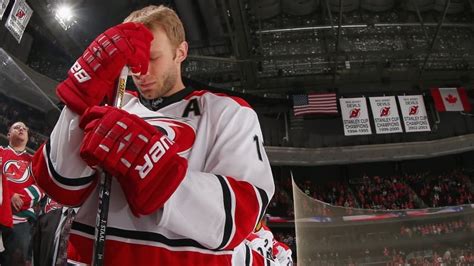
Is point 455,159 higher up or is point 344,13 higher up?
point 344,13

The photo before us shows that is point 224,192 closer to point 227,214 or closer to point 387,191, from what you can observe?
point 227,214

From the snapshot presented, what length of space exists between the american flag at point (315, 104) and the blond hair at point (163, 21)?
11.8 meters

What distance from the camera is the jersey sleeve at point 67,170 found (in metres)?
1.16

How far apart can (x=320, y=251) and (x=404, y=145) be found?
13782 mm

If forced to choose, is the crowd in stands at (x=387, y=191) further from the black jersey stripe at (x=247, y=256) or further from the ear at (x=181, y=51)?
the ear at (x=181, y=51)

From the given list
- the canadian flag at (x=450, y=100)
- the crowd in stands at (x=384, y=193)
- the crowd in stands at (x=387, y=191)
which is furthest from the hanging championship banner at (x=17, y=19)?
the crowd in stands at (x=384, y=193)

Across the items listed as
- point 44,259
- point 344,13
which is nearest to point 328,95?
point 344,13

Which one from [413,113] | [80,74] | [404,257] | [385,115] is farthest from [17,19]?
[413,113]

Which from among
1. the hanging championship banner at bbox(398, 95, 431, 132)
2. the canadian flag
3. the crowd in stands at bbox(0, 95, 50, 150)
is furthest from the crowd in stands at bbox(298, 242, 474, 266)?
the canadian flag

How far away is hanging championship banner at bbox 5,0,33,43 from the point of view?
7660 mm

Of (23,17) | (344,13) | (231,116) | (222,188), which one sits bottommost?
(222,188)

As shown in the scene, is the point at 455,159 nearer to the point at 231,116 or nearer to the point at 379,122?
the point at 379,122

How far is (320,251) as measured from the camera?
4426mm

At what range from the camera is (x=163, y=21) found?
4.73 ft
